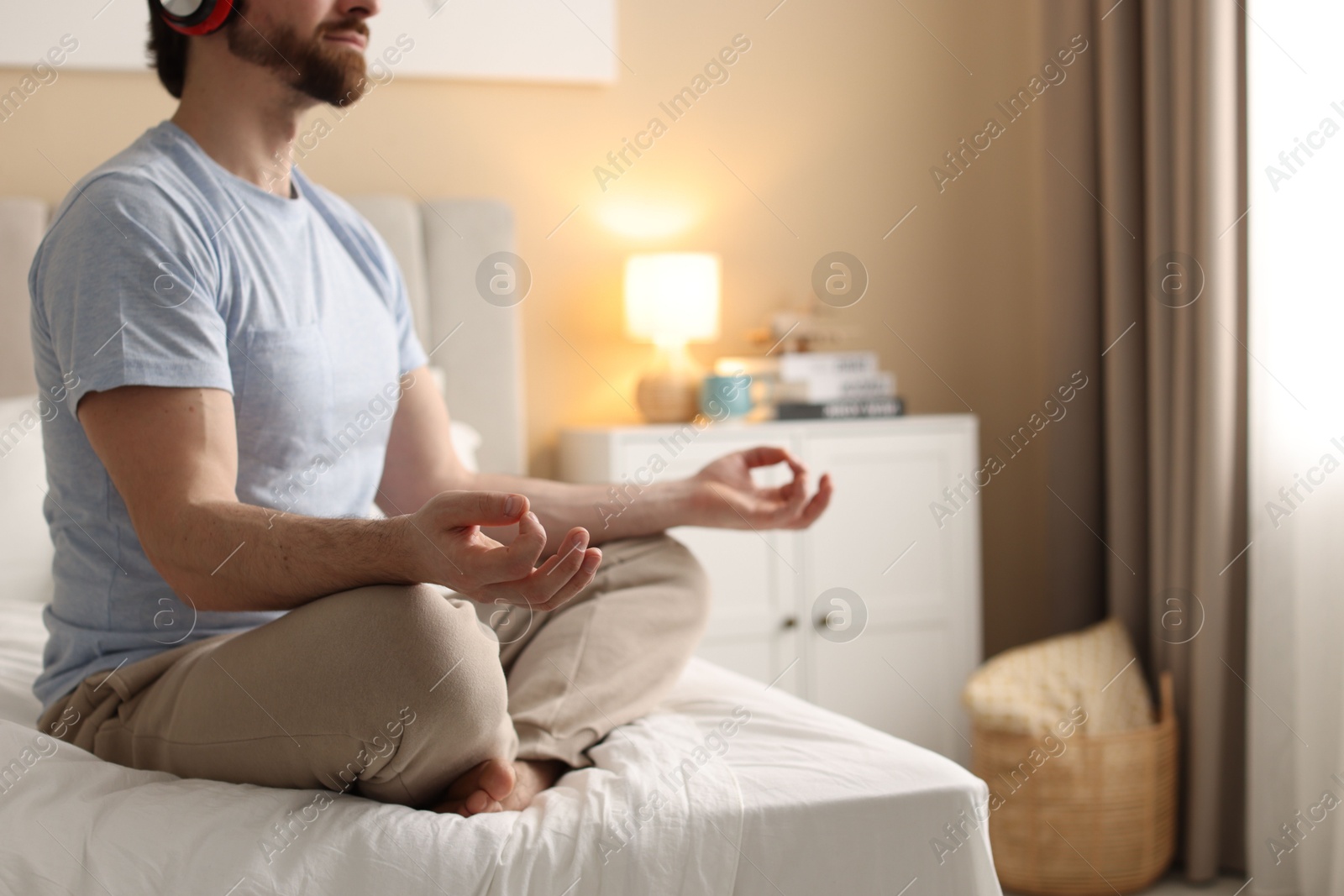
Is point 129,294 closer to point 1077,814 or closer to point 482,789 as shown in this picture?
point 482,789

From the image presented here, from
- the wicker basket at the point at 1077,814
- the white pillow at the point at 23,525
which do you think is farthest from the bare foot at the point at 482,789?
the wicker basket at the point at 1077,814

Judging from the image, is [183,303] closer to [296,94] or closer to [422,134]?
[296,94]

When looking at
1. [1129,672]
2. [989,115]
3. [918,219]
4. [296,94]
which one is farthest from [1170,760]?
[296,94]

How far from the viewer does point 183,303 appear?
3.12 feet

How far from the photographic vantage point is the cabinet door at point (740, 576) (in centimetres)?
220

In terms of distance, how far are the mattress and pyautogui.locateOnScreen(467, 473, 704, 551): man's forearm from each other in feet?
0.95

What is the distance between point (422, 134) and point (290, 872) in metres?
1.93

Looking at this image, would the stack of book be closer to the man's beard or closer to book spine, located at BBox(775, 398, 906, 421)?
book spine, located at BBox(775, 398, 906, 421)

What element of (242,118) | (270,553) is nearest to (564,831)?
(270,553)

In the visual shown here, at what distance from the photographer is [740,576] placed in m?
2.22

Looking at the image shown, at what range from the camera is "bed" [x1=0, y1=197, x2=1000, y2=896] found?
A: 2.60ft

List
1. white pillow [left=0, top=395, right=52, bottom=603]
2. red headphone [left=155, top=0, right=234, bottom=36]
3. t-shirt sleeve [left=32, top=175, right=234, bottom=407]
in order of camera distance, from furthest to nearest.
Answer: white pillow [left=0, top=395, right=52, bottom=603] → red headphone [left=155, top=0, right=234, bottom=36] → t-shirt sleeve [left=32, top=175, right=234, bottom=407]

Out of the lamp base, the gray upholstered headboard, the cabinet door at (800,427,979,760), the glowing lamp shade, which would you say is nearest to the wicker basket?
the cabinet door at (800,427,979,760)

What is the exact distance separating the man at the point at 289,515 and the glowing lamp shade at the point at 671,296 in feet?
3.56
